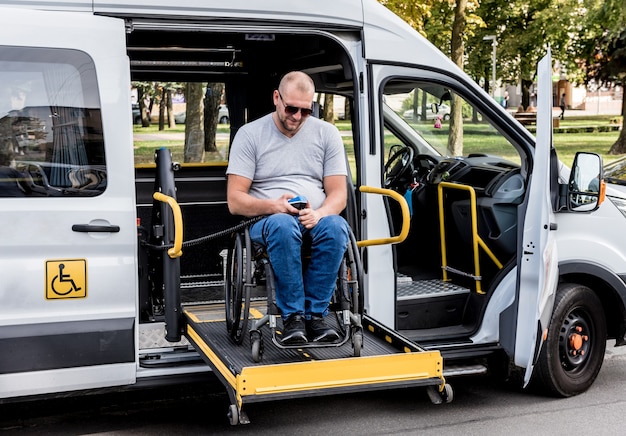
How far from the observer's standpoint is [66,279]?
175 inches

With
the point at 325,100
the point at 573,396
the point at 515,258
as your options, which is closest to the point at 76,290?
the point at 515,258

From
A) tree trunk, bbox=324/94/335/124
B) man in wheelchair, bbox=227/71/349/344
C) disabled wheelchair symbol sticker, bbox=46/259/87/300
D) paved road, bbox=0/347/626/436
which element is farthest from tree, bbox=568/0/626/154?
disabled wheelchair symbol sticker, bbox=46/259/87/300

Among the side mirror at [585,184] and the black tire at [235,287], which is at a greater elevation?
the side mirror at [585,184]

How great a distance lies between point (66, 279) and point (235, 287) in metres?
0.83

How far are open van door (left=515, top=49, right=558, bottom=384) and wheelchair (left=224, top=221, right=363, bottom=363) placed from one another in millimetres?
1053

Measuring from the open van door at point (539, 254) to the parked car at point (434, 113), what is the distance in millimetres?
1022

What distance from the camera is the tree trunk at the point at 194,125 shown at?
6707 millimetres

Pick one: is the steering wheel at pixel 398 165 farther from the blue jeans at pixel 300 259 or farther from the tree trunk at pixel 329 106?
the blue jeans at pixel 300 259

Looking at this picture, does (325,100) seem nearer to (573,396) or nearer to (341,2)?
(341,2)

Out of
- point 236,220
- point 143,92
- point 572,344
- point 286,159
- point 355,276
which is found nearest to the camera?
point 355,276

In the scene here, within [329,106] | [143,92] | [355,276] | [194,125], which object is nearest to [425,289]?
[355,276]

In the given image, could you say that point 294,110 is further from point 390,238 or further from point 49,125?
point 49,125

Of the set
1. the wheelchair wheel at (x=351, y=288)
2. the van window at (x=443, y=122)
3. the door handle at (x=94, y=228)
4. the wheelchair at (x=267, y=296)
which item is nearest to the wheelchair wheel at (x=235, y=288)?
the wheelchair at (x=267, y=296)

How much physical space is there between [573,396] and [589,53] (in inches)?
1013
